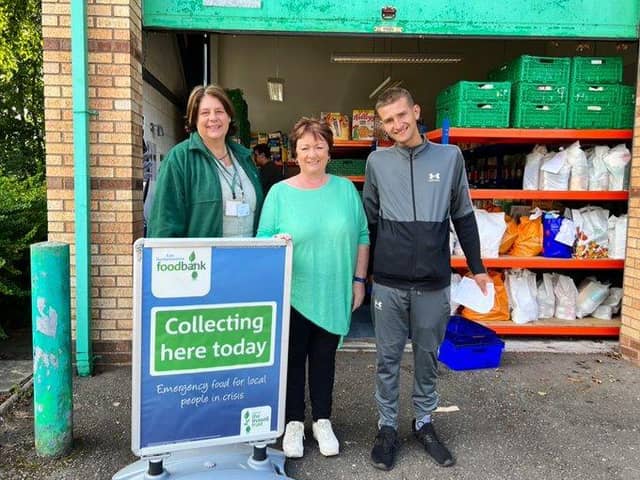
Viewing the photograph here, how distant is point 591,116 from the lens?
4734 millimetres

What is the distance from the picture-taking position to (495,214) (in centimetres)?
492

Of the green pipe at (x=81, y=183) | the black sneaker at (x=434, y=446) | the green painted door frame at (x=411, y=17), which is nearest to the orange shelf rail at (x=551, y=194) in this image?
the green painted door frame at (x=411, y=17)

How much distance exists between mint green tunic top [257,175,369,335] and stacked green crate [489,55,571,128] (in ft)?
9.10

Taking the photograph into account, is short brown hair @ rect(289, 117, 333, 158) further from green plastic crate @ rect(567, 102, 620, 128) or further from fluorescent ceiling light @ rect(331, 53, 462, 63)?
fluorescent ceiling light @ rect(331, 53, 462, 63)

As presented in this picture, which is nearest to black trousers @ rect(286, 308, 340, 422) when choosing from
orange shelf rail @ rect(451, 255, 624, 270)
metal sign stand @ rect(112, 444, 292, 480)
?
metal sign stand @ rect(112, 444, 292, 480)

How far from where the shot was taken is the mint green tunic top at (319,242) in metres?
2.62

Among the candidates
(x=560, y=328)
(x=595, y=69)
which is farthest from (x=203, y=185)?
(x=595, y=69)

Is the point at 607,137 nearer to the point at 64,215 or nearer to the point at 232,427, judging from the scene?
the point at 232,427

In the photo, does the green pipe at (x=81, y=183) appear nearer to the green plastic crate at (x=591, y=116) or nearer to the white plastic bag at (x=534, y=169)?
the white plastic bag at (x=534, y=169)

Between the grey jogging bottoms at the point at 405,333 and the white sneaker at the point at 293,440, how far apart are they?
0.46m

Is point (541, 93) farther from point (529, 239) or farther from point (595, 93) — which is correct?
point (529, 239)

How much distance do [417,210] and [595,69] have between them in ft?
10.4

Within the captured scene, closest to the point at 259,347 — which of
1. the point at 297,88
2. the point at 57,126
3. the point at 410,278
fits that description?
the point at 410,278

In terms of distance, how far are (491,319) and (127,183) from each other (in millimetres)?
3412
